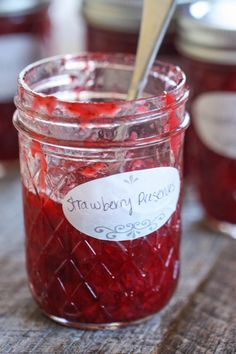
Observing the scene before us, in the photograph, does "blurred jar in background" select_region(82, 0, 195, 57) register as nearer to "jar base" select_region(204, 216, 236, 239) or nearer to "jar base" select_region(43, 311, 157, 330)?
"jar base" select_region(204, 216, 236, 239)

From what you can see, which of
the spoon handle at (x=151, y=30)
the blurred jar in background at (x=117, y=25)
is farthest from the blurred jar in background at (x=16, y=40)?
the spoon handle at (x=151, y=30)

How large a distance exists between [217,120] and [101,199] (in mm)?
265

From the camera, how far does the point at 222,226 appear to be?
37.0 inches

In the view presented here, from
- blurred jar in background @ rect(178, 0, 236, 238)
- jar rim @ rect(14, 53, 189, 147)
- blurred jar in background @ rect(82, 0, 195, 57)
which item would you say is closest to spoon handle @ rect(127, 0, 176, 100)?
jar rim @ rect(14, 53, 189, 147)

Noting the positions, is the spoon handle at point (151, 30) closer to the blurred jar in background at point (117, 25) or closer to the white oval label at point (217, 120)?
the white oval label at point (217, 120)

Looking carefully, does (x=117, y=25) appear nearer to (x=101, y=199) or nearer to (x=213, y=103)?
(x=213, y=103)

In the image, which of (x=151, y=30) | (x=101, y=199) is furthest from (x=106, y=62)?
(x=101, y=199)

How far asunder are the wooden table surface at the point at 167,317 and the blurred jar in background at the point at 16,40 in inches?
9.1

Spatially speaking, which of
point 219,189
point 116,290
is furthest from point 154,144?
point 219,189

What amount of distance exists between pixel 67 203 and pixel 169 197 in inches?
3.9

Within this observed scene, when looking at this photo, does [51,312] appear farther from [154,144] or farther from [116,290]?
[154,144]

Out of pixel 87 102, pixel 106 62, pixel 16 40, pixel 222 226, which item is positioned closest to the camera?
pixel 87 102

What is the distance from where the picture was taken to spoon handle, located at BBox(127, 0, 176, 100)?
0.73m

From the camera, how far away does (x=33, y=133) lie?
69cm
